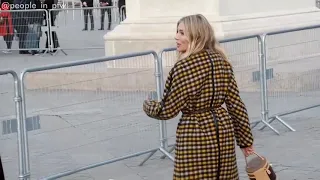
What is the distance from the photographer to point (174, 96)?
542cm

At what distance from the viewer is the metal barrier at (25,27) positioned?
792 inches

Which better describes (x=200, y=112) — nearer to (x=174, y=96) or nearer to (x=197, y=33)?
(x=174, y=96)

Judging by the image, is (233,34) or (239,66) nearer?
(239,66)

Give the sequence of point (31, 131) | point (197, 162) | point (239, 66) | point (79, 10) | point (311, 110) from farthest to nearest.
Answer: point (79, 10) < point (311, 110) < point (239, 66) < point (31, 131) < point (197, 162)

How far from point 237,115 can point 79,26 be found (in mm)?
16883

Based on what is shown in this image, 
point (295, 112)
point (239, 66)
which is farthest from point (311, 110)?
point (239, 66)

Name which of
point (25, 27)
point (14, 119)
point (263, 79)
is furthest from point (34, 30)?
point (14, 119)

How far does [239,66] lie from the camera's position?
10344 millimetres

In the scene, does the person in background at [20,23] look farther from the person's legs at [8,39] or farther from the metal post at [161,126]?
the metal post at [161,126]

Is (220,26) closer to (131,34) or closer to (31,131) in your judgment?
(131,34)

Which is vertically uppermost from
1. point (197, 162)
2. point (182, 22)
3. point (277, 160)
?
point (182, 22)

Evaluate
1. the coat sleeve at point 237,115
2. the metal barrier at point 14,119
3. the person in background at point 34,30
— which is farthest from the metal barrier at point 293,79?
the person in background at point 34,30

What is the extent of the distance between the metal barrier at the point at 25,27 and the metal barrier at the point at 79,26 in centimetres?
44

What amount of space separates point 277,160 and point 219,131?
3532 millimetres
